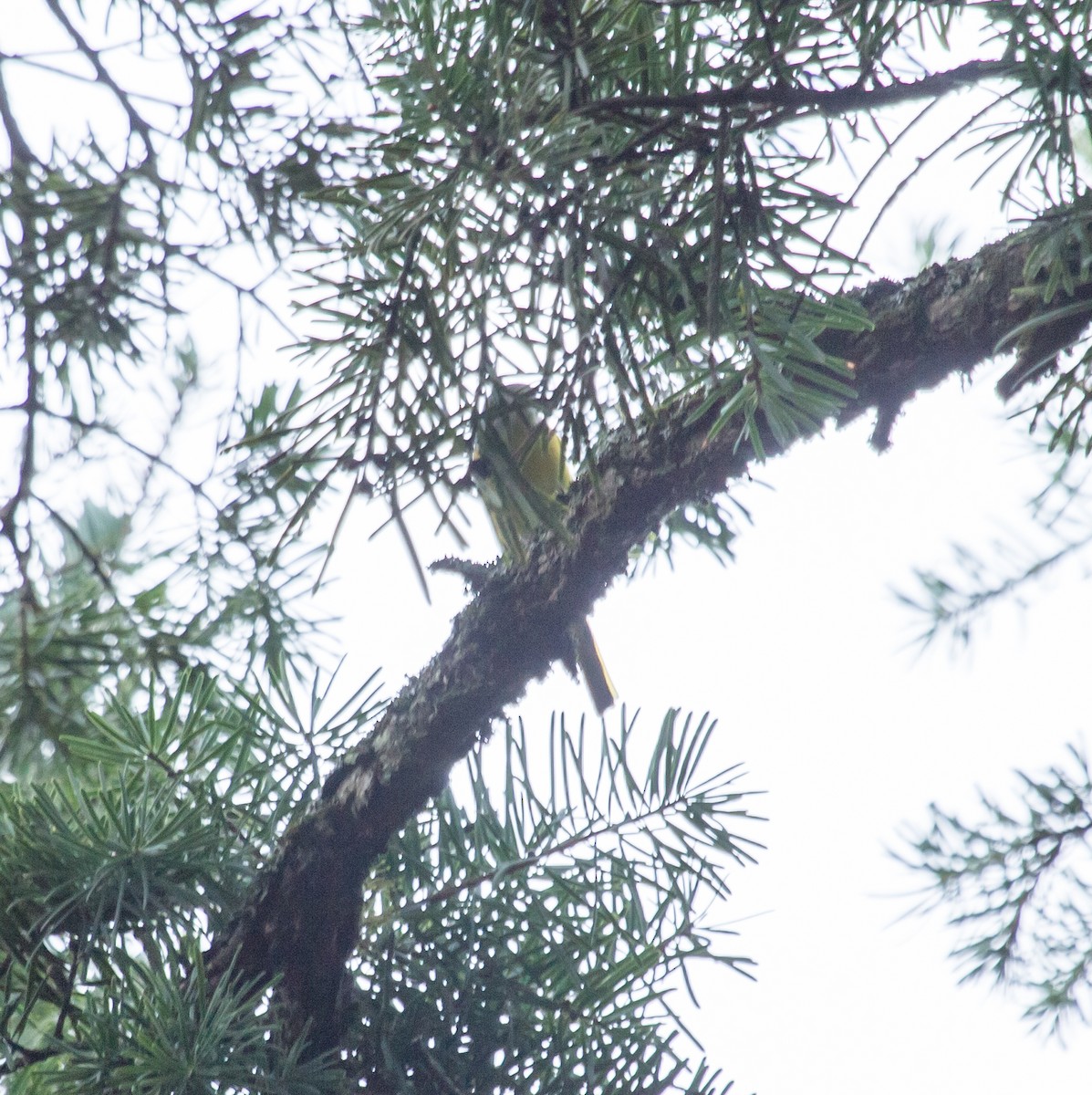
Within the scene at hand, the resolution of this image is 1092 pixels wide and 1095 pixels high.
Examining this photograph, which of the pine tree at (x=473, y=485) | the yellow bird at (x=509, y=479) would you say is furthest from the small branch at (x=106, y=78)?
the yellow bird at (x=509, y=479)

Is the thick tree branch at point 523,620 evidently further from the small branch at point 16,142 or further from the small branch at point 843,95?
the small branch at point 16,142

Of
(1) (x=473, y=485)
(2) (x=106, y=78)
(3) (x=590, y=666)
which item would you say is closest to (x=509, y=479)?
(1) (x=473, y=485)

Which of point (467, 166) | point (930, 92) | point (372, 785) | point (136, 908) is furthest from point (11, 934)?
point (930, 92)

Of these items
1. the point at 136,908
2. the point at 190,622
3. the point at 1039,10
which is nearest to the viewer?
the point at 1039,10

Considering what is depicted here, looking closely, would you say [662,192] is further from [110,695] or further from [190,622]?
[190,622]

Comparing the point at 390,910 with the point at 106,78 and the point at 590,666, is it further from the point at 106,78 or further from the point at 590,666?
the point at 106,78

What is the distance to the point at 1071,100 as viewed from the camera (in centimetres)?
37

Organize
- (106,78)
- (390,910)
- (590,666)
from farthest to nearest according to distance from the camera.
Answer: (106,78) → (590,666) → (390,910)

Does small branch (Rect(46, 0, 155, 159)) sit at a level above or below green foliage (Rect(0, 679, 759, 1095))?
above

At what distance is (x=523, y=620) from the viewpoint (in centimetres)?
55

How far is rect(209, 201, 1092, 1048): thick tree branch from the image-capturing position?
1.64 ft

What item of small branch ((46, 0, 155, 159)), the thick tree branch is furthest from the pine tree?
small branch ((46, 0, 155, 159))

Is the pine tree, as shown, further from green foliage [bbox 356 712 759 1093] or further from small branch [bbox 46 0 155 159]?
small branch [bbox 46 0 155 159]

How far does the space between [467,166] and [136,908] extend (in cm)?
34
